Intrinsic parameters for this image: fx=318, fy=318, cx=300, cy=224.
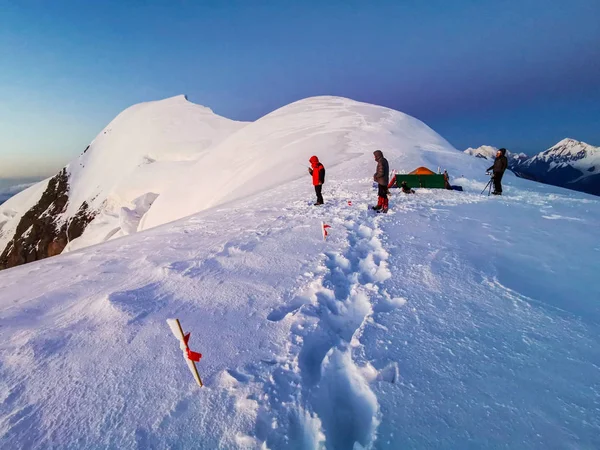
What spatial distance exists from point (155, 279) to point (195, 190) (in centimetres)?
2405

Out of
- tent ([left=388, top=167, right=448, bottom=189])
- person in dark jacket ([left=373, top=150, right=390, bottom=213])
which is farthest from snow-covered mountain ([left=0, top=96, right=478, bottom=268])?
person in dark jacket ([left=373, top=150, right=390, bottom=213])

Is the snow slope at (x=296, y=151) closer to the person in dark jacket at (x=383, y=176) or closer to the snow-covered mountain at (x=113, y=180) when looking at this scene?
the person in dark jacket at (x=383, y=176)

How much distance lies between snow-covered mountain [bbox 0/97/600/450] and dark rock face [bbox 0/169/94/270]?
205ft

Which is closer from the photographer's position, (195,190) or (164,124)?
(195,190)

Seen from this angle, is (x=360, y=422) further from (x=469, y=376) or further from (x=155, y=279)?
(x=155, y=279)

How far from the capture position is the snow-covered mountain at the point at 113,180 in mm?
49688

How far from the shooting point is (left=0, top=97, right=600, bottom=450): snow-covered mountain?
2.96 metres

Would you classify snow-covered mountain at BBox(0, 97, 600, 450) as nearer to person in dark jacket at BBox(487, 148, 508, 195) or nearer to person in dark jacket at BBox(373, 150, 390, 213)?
person in dark jacket at BBox(373, 150, 390, 213)

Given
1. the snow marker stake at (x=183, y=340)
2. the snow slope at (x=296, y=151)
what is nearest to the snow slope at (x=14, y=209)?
the snow slope at (x=296, y=151)

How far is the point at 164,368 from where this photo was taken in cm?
362

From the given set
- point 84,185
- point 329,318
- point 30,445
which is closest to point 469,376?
point 329,318

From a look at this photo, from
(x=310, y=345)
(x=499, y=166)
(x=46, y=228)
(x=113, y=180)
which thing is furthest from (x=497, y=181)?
(x=46, y=228)

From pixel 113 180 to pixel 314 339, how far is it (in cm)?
6697

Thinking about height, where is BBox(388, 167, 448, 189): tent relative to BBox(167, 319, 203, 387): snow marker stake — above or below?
above
